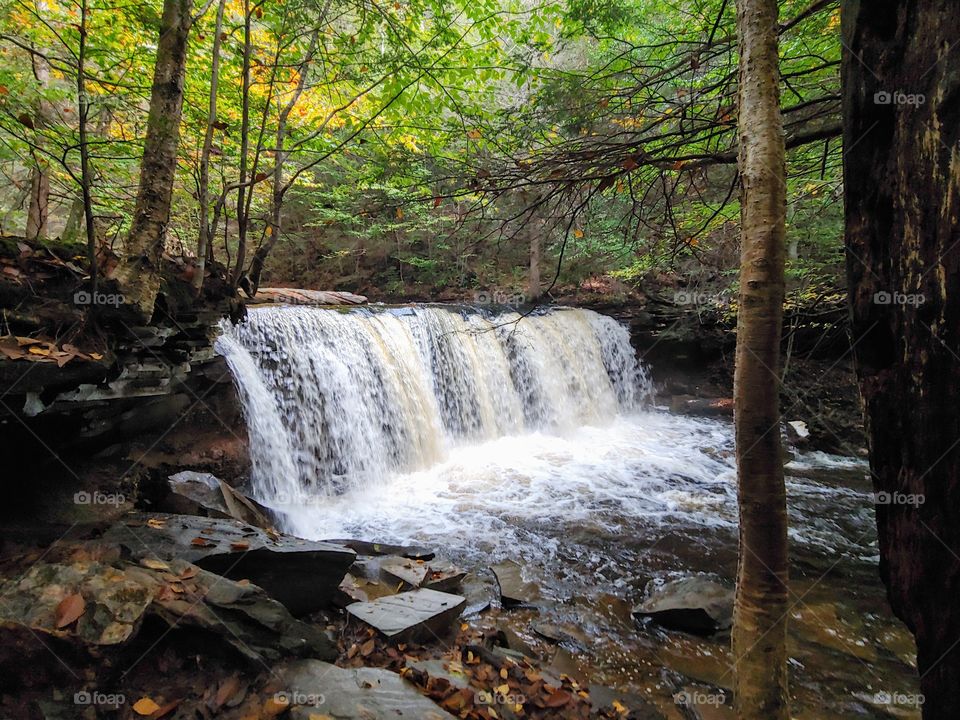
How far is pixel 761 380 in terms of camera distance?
1.93 metres

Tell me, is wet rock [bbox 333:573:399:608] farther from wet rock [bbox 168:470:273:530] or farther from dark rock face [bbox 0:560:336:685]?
wet rock [bbox 168:470:273:530]

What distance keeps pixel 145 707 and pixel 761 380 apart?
3007 mm

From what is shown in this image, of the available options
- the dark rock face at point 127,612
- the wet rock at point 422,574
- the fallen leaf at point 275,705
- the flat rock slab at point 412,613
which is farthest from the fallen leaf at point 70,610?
the wet rock at point 422,574

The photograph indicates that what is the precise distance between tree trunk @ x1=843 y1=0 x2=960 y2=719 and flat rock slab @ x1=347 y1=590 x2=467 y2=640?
2777mm

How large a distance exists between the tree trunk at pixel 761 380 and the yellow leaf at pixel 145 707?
8.40ft

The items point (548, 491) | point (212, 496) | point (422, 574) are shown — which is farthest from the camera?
point (548, 491)

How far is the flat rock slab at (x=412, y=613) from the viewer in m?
3.32

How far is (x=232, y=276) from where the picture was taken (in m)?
4.85

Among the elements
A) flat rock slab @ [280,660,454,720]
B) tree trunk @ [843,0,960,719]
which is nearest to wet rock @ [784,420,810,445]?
tree trunk @ [843,0,960,719]

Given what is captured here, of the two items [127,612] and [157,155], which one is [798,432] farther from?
[157,155]

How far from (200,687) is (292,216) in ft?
52.0

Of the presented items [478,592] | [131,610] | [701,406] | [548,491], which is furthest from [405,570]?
[701,406]

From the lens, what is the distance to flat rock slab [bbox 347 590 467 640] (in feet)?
10.9

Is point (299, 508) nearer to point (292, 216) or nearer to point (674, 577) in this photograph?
point (674, 577)
